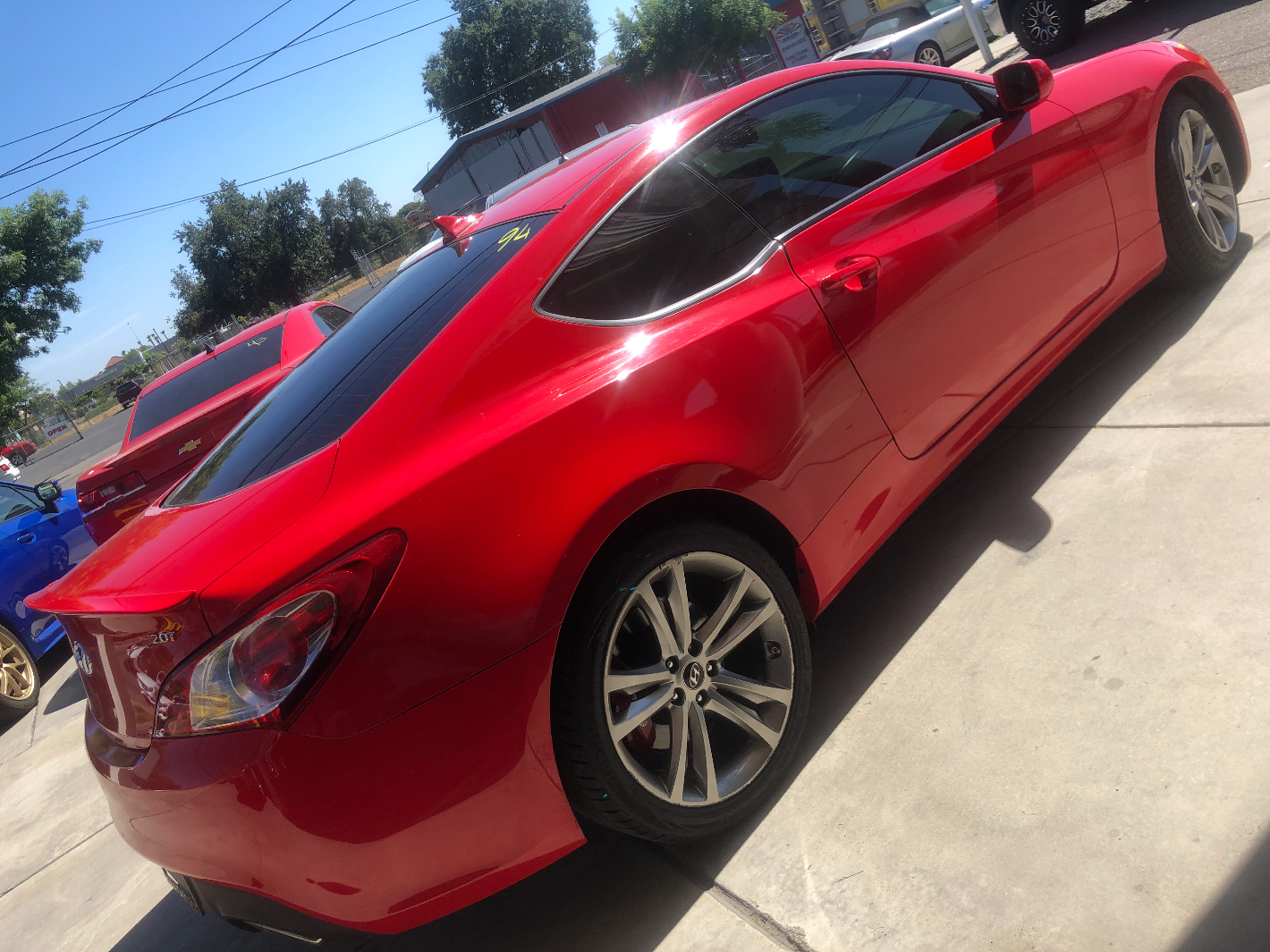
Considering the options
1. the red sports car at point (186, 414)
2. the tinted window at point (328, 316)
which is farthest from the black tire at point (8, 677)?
the tinted window at point (328, 316)

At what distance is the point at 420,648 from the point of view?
1784mm

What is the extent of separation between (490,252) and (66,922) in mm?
2665

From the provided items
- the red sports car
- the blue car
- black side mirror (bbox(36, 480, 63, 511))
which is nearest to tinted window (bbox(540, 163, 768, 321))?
the red sports car

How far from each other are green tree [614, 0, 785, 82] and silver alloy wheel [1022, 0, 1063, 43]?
2844 cm

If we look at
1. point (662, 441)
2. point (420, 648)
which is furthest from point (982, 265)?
point (420, 648)

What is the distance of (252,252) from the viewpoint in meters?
60.1

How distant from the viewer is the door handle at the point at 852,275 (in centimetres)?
253

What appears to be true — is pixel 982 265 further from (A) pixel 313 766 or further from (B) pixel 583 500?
(A) pixel 313 766

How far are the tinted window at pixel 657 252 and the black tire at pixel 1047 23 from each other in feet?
35.7

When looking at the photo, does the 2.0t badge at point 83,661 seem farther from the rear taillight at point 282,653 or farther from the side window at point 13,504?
the side window at point 13,504

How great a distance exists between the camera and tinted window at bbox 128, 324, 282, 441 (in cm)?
661

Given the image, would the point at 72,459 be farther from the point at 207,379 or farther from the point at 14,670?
the point at 14,670

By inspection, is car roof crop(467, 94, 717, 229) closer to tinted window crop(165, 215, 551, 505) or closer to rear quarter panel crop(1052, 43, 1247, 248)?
tinted window crop(165, 215, 551, 505)

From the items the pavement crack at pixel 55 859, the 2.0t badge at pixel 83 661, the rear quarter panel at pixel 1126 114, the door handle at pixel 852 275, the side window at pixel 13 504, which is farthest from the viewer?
the side window at pixel 13 504
